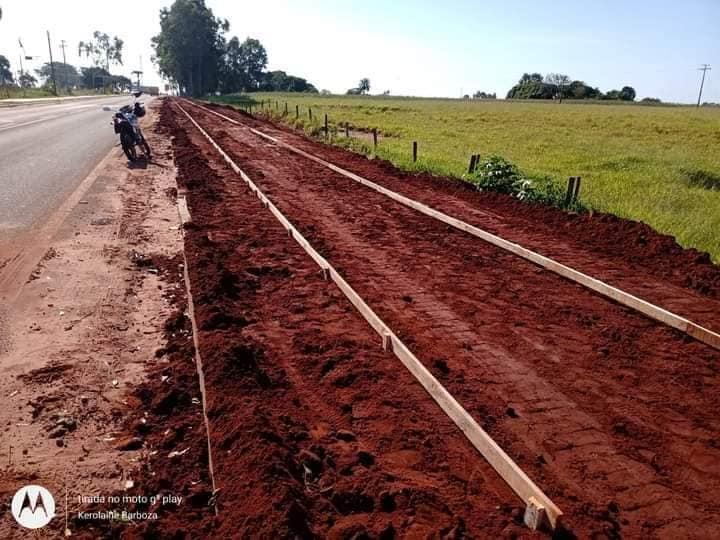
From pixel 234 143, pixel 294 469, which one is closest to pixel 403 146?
pixel 234 143

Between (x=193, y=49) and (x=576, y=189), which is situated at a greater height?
(x=193, y=49)

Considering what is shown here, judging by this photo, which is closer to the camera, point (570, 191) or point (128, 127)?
point (570, 191)

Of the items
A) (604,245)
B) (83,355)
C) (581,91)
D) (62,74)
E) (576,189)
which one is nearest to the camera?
(83,355)

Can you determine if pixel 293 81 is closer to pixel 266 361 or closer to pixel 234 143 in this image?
pixel 234 143

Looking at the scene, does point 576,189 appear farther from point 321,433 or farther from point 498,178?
point 321,433

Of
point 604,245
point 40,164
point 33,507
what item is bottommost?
point 33,507

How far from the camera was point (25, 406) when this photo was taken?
12.2ft

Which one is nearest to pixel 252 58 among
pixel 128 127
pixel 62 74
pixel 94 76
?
pixel 94 76

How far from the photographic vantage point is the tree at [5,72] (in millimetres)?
124188

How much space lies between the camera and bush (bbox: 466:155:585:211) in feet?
35.8

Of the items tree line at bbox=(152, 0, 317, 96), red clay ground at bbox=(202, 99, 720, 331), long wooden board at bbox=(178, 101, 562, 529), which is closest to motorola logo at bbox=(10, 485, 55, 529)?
long wooden board at bbox=(178, 101, 562, 529)

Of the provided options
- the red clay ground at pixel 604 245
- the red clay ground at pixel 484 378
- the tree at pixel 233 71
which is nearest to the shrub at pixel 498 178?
the red clay ground at pixel 604 245

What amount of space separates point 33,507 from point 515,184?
10925 millimetres

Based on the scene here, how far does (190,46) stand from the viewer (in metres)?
85.8
